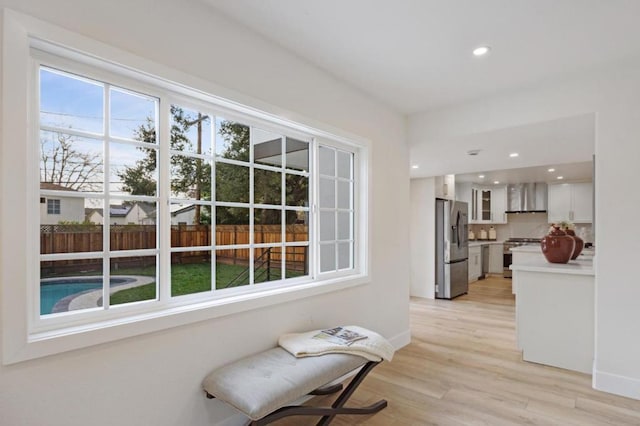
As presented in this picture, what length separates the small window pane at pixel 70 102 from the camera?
1506 millimetres

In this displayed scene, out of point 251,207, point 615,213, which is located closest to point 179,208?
point 251,207

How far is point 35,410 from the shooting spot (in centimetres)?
136

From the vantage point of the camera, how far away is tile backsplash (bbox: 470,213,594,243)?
855cm

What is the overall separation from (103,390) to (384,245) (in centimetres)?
255

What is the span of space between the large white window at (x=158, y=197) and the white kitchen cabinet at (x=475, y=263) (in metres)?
6.03

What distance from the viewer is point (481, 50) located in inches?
95.3

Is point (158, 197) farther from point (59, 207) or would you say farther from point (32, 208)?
point (32, 208)

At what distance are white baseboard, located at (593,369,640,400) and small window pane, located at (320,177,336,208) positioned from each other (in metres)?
2.45

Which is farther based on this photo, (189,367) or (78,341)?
(189,367)

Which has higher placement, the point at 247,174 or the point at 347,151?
the point at 347,151

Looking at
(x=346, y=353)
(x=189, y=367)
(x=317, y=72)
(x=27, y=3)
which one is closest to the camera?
(x=27, y=3)

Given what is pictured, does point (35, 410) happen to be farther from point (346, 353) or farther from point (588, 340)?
point (588, 340)

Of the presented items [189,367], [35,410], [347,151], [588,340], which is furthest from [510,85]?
[35,410]

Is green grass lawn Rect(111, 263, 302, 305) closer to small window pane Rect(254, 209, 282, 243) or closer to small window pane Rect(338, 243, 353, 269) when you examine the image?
small window pane Rect(254, 209, 282, 243)
